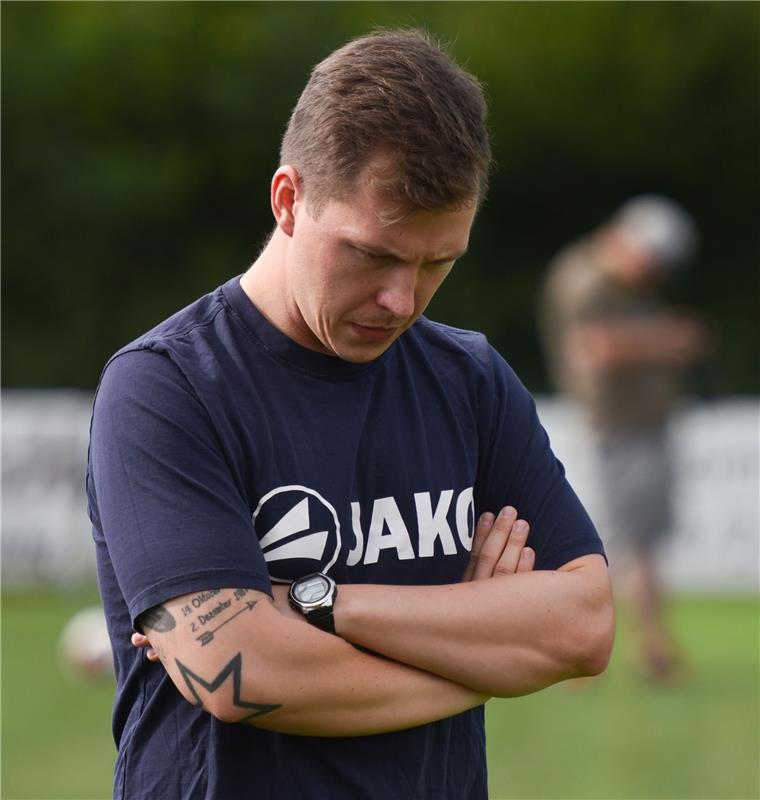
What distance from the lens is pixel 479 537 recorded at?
8.37 feet

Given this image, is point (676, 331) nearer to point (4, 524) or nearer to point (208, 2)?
point (4, 524)

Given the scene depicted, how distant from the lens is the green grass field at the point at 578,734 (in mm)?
5730

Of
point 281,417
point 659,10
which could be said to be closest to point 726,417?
point 281,417

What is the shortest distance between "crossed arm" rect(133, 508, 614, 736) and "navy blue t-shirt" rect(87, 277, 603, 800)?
0.16ft

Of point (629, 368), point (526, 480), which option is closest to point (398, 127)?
point (526, 480)

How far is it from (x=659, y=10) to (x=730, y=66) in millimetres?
1476

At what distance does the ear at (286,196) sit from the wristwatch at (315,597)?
1.94ft

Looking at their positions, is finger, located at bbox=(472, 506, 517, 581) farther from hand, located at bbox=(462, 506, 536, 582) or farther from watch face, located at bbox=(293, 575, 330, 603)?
watch face, located at bbox=(293, 575, 330, 603)

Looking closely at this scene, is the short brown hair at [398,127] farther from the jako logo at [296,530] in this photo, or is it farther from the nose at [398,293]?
the jako logo at [296,530]

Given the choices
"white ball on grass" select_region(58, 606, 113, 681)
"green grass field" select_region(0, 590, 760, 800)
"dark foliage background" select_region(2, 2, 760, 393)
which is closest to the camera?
"green grass field" select_region(0, 590, 760, 800)

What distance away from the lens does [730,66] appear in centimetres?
2142

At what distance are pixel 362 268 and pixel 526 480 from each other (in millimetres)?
584

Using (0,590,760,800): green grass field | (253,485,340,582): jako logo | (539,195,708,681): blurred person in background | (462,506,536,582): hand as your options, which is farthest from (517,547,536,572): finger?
(539,195,708,681): blurred person in background

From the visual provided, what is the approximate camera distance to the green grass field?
573 centimetres
